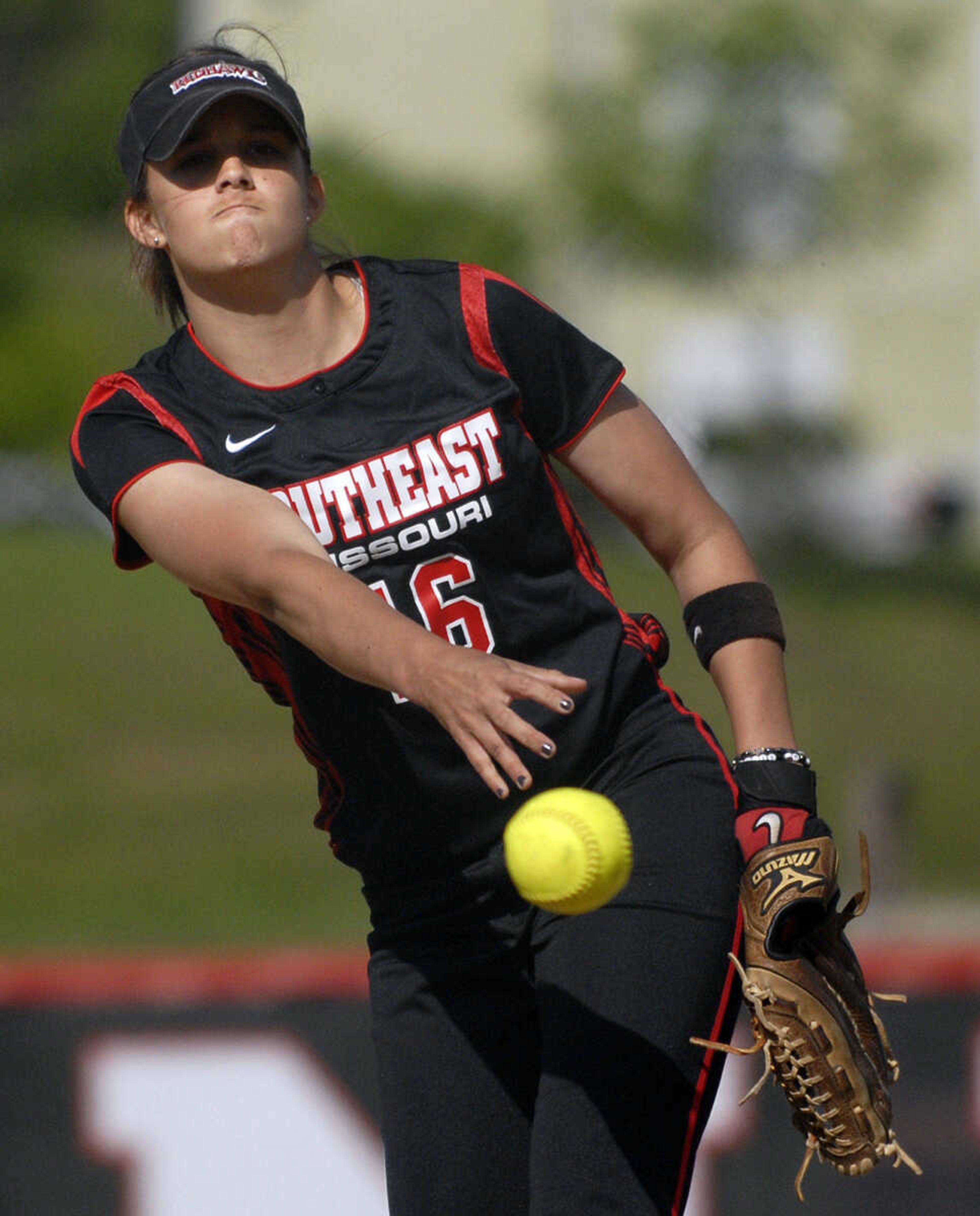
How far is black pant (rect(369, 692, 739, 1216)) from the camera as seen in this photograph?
8.41 ft

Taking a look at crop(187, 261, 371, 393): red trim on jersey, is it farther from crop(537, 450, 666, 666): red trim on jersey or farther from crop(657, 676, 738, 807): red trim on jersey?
crop(657, 676, 738, 807): red trim on jersey

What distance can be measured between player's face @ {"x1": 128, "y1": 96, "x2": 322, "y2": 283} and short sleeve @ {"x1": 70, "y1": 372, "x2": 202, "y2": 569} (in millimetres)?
220

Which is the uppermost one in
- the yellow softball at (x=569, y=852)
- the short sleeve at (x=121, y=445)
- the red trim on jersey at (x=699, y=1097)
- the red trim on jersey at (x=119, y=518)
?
the short sleeve at (x=121, y=445)

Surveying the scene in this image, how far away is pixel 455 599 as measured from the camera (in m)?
2.71

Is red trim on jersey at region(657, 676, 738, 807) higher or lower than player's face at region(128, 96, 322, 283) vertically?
lower

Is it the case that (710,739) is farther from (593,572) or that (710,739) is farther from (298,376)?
(298,376)

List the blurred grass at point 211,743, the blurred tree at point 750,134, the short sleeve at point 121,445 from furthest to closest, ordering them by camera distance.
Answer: the blurred tree at point 750,134 → the blurred grass at point 211,743 → the short sleeve at point 121,445

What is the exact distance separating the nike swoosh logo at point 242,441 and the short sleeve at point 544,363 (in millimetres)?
359

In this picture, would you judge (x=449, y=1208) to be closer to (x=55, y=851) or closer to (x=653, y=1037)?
(x=653, y=1037)

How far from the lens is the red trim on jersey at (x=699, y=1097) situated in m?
2.62

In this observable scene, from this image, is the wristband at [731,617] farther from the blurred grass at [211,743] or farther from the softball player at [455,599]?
the blurred grass at [211,743]

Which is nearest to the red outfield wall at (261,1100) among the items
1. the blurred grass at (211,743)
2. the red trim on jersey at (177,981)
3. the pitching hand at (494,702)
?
the red trim on jersey at (177,981)

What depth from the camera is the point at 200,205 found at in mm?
2791

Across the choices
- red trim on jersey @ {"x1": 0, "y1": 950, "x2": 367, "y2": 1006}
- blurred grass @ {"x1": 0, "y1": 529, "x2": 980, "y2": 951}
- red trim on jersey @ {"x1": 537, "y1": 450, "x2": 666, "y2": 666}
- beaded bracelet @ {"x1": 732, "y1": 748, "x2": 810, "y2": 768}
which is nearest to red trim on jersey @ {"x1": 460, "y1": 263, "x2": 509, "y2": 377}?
red trim on jersey @ {"x1": 537, "y1": 450, "x2": 666, "y2": 666}
